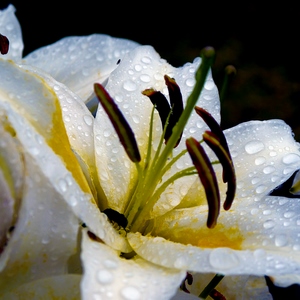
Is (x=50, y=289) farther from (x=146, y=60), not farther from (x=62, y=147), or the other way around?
(x=146, y=60)

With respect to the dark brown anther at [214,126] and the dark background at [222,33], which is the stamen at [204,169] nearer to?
the dark brown anther at [214,126]

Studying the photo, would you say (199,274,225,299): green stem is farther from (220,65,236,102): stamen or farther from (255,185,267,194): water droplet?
(220,65,236,102): stamen

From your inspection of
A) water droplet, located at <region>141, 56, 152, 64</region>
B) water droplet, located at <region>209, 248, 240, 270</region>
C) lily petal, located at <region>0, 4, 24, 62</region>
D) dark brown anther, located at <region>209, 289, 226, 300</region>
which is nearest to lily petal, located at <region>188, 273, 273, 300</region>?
dark brown anther, located at <region>209, 289, 226, 300</region>

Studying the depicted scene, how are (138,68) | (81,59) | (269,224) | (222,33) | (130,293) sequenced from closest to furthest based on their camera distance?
(130,293) → (269,224) → (138,68) → (81,59) → (222,33)

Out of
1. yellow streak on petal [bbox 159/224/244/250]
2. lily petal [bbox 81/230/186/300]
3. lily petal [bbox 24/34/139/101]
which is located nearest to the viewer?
lily petal [bbox 81/230/186/300]

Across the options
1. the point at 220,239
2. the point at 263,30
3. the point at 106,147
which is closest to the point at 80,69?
the point at 106,147

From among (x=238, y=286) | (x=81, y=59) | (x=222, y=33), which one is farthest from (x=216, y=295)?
(x=222, y=33)
